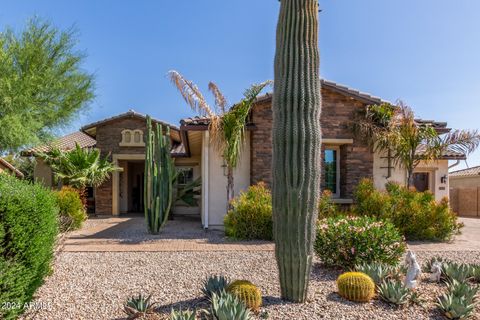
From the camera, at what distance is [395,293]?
4.49 meters

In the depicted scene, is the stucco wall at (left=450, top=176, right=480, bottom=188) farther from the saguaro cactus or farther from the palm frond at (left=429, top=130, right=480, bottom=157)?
the saguaro cactus

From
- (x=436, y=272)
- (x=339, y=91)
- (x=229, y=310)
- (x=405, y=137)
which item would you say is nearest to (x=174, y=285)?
(x=229, y=310)

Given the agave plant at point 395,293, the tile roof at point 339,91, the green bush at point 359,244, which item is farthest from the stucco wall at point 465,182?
the agave plant at point 395,293

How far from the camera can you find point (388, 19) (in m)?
8.98

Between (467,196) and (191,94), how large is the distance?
21.9 metres

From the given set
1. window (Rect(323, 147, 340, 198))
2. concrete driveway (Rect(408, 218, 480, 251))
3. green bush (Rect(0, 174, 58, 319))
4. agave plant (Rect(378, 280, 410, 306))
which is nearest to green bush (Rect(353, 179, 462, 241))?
concrete driveway (Rect(408, 218, 480, 251))

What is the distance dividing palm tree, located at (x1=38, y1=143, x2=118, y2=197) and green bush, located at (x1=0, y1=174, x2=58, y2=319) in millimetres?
10665

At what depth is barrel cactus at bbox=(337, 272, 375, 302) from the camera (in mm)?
4535

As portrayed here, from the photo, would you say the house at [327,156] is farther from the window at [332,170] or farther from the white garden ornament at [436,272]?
the white garden ornament at [436,272]

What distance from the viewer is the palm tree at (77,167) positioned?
580 inches

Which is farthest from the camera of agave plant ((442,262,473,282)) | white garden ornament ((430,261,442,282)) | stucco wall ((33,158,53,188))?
stucco wall ((33,158,53,188))

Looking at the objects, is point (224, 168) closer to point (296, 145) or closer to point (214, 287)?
point (214, 287)

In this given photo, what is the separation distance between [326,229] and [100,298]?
4302 mm

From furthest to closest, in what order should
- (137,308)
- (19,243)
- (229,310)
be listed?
1. (137,308)
2. (19,243)
3. (229,310)
